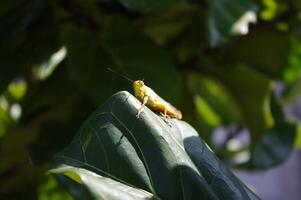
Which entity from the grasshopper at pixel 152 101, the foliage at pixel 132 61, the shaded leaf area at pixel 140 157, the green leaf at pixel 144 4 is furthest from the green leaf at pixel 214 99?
the shaded leaf area at pixel 140 157

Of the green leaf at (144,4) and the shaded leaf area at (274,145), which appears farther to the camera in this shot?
the shaded leaf area at (274,145)

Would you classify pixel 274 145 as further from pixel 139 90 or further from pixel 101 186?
pixel 101 186

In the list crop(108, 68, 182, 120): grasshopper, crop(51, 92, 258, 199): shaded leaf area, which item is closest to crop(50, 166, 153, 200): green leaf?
crop(51, 92, 258, 199): shaded leaf area

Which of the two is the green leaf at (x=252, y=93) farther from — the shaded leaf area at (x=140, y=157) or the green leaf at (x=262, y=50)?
the shaded leaf area at (x=140, y=157)

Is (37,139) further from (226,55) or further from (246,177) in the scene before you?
(246,177)

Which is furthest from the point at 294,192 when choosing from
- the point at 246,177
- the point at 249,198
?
the point at 249,198

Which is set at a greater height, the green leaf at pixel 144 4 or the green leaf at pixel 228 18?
the green leaf at pixel 144 4

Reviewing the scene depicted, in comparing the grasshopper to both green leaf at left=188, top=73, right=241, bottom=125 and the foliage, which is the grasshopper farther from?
green leaf at left=188, top=73, right=241, bottom=125
